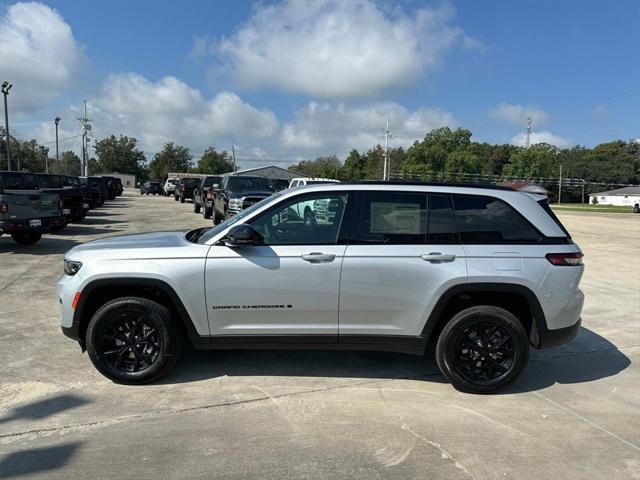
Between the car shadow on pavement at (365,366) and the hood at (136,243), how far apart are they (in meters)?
1.24

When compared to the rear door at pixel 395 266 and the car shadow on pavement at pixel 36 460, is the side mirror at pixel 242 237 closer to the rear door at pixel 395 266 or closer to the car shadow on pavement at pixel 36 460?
the rear door at pixel 395 266

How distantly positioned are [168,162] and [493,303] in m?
120

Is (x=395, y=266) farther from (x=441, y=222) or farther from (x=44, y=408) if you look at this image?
(x=44, y=408)

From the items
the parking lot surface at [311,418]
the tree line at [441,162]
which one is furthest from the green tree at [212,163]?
the parking lot surface at [311,418]

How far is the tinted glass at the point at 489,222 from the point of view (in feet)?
14.7

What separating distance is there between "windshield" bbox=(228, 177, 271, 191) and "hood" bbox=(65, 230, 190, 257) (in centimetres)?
1193

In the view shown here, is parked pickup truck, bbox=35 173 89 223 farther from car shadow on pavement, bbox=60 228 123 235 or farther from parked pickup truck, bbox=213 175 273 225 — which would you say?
parked pickup truck, bbox=213 175 273 225

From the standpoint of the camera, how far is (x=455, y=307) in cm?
457

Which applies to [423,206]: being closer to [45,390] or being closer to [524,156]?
[45,390]

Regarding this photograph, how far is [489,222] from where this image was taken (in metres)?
4.52

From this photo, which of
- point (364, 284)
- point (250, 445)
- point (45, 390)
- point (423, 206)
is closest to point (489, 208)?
point (423, 206)

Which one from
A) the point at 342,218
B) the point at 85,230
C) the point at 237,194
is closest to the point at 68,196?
the point at 85,230

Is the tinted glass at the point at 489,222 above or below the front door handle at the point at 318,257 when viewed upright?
above

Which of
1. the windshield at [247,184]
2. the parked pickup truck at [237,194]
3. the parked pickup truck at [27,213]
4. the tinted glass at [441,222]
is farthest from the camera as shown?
the windshield at [247,184]
